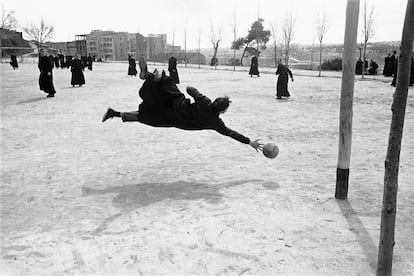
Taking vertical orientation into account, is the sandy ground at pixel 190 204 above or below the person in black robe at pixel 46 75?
below

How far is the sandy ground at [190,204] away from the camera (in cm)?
279

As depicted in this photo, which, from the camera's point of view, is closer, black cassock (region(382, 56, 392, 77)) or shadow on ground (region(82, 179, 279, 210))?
shadow on ground (region(82, 179, 279, 210))

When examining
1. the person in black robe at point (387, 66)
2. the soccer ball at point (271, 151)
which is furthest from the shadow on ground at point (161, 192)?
the person in black robe at point (387, 66)

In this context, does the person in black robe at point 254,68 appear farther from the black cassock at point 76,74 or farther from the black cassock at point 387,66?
the black cassock at point 76,74

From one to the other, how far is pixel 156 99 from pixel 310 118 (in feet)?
17.5

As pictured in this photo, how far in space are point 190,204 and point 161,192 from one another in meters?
0.50

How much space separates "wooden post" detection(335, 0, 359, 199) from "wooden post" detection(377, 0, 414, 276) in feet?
4.45

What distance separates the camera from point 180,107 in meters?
4.16

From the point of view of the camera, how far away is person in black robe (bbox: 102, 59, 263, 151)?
4156 millimetres

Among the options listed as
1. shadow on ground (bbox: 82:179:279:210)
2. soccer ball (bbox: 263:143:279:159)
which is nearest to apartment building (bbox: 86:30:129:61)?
shadow on ground (bbox: 82:179:279:210)

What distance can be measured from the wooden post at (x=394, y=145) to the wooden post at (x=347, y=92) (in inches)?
53.4

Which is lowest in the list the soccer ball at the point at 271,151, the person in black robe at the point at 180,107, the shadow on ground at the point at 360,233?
the shadow on ground at the point at 360,233

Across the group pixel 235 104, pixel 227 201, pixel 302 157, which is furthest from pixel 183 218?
pixel 235 104

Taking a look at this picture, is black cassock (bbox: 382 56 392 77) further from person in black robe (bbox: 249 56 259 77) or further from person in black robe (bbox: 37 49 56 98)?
person in black robe (bbox: 37 49 56 98)
